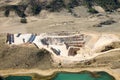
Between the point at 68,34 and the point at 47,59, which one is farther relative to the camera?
the point at 68,34

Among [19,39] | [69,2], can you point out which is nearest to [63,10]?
[69,2]

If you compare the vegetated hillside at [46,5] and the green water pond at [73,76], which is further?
the vegetated hillside at [46,5]

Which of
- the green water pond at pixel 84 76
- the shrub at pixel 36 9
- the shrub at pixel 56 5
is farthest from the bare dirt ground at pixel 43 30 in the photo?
the shrub at pixel 56 5

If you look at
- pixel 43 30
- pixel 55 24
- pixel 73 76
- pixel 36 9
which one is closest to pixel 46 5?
pixel 36 9

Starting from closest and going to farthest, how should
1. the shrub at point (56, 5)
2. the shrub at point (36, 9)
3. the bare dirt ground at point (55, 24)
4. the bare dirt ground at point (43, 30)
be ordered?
the bare dirt ground at point (43, 30) < the bare dirt ground at point (55, 24) < the shrub at point (36, 9) < the shrub at point (56, 5)

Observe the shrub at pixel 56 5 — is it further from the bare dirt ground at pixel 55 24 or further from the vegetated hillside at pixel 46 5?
the bare dirt ground at pixel 55 24

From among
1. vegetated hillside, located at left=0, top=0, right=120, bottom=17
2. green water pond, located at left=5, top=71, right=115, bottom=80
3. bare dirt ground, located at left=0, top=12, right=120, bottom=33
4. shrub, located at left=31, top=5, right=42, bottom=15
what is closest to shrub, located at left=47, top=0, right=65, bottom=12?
vegetated hillside, located at left=0, top=0, right=120, bottom=17

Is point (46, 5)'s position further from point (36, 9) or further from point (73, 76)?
point (73, 76)

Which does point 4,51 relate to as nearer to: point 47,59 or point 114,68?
point 47,59
